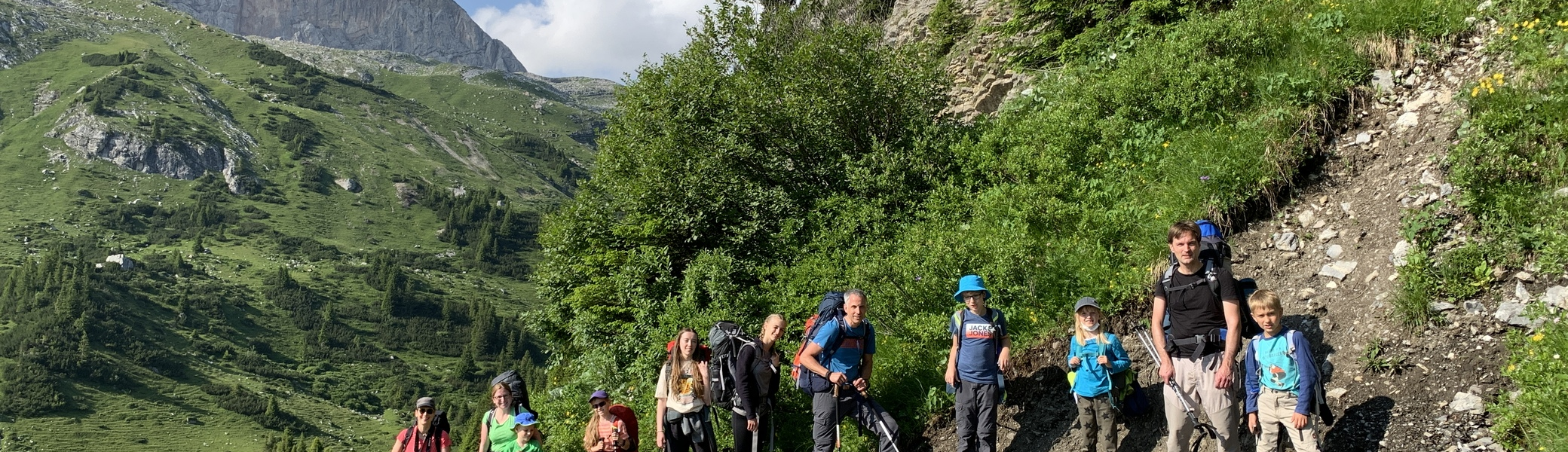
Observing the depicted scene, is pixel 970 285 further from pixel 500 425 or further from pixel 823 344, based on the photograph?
pixel 500 425

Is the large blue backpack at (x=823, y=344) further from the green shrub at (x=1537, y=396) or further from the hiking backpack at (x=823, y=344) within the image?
the green shrub at (x=1537, y=396)

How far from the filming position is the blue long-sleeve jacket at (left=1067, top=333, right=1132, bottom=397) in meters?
7.42

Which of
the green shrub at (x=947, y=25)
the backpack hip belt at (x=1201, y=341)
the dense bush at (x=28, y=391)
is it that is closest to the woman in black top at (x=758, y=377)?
the backpack hip belt at (x=1201, y=341)

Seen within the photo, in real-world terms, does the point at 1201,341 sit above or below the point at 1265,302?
below

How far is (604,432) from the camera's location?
8.63 m

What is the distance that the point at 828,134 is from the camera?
17953 mm

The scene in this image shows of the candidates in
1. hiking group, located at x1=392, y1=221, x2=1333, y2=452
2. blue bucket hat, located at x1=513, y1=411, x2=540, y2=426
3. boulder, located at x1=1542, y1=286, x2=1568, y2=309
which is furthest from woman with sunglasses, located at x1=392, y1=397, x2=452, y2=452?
boulder, located at x1=1542, y1=286, x2=1568, y2=309

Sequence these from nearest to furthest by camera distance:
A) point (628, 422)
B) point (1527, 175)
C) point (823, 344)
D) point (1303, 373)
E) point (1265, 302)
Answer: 1. point (1303, 373)
2. point (1265, 302)
3. point (1527, 175)
4. point (823, 344)
5. point (628, 422)

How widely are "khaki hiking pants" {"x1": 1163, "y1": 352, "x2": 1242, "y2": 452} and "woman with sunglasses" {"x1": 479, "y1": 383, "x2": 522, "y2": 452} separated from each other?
5.80 m

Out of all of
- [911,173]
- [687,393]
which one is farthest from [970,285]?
[911,173]

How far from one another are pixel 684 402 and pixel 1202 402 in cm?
457

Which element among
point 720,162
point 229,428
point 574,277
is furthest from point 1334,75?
point 229,428

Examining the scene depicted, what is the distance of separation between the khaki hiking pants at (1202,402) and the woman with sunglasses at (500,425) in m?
5.80

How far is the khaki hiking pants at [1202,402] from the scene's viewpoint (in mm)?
6512
